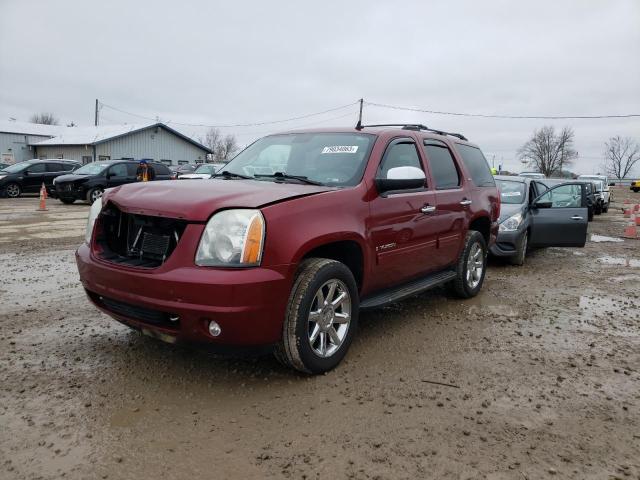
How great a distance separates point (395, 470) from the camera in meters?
2.46

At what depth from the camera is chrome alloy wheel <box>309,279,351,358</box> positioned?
11.3 ft

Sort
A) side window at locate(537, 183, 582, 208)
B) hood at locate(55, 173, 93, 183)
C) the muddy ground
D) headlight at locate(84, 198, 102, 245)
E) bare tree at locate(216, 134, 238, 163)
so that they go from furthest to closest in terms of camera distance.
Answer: bare tree at locate(216, 134, 238, 163)
hood at locate(55, 173, 93, 183)
side window at locate(537, 183, 582, 208)
headlight at locate(84, 198, 102, 245)
the muddy ground

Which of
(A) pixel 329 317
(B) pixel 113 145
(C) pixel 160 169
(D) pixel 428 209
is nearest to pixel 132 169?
(C) pixel 160 169

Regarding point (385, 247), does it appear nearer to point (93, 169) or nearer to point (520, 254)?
point (520, 254)

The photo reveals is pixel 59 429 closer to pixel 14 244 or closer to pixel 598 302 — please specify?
pixel 598 302

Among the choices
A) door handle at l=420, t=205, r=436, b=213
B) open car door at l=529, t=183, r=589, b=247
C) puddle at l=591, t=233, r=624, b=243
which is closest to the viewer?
door handle at l=420, t=205, r=436, b=213

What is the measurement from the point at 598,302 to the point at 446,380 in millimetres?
3404

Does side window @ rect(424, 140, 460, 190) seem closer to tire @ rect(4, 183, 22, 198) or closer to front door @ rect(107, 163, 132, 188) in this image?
front door @ rect(107, 163, 132, 188)

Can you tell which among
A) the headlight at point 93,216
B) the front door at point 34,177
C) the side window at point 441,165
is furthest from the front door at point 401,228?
the front door at point 34,177

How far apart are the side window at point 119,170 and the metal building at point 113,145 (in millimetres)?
20259

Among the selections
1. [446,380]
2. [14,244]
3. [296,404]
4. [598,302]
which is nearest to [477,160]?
[598,302]

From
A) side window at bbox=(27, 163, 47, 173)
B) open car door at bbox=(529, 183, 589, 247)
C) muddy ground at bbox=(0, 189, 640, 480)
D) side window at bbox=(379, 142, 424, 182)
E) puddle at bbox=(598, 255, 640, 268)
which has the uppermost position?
side window at bbox=(379, 142, 424, 182)

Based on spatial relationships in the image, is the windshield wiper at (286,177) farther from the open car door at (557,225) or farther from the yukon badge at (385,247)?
the open car door at (557,225)

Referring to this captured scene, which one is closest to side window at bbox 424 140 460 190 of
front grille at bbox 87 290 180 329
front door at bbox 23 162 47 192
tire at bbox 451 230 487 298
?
tire at bbox 451 230 487 298
